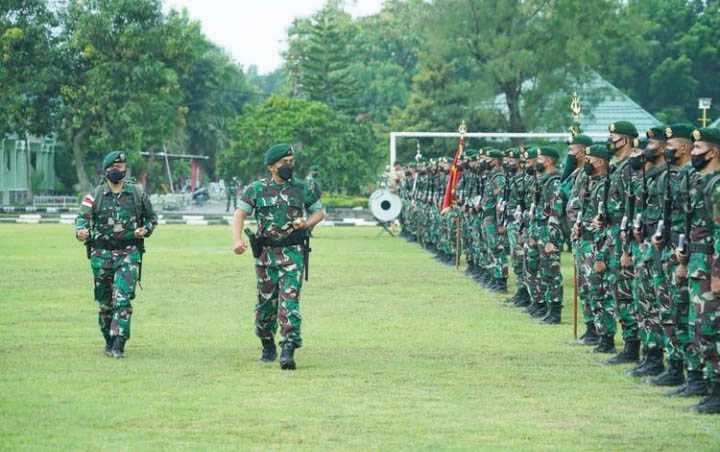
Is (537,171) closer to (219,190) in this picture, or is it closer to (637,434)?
(637,434)

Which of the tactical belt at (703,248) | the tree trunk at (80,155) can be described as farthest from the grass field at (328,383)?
the tree trunk at (80,155)

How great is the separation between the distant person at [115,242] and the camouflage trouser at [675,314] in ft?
17.2

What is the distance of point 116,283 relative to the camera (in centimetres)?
1559

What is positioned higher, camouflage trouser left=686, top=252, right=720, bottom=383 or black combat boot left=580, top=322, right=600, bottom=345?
camouflage trouser left=686, top=252, right=720, bottom=383

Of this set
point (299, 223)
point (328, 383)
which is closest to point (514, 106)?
point (299, 223)

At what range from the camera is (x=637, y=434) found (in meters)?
11.1

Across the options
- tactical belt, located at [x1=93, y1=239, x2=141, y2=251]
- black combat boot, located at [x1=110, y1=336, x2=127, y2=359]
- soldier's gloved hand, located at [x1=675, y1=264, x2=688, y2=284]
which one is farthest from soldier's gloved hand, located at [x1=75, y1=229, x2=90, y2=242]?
soldier's gloved hand, located at [x1=675, y1=264, x2=688, y2=284]

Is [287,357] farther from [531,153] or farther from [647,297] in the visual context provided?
[531,153]

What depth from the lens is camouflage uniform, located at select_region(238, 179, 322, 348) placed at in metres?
14.6

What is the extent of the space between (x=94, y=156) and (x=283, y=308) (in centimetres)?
7147

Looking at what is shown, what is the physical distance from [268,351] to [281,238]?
1.24 metres

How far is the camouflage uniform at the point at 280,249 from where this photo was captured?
577 inches

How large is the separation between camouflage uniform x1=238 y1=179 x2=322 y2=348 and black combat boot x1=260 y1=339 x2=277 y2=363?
1.23ft

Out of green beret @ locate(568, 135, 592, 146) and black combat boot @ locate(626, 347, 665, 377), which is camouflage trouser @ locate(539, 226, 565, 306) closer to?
green beret @ locate(568, 135, 592, 146)
